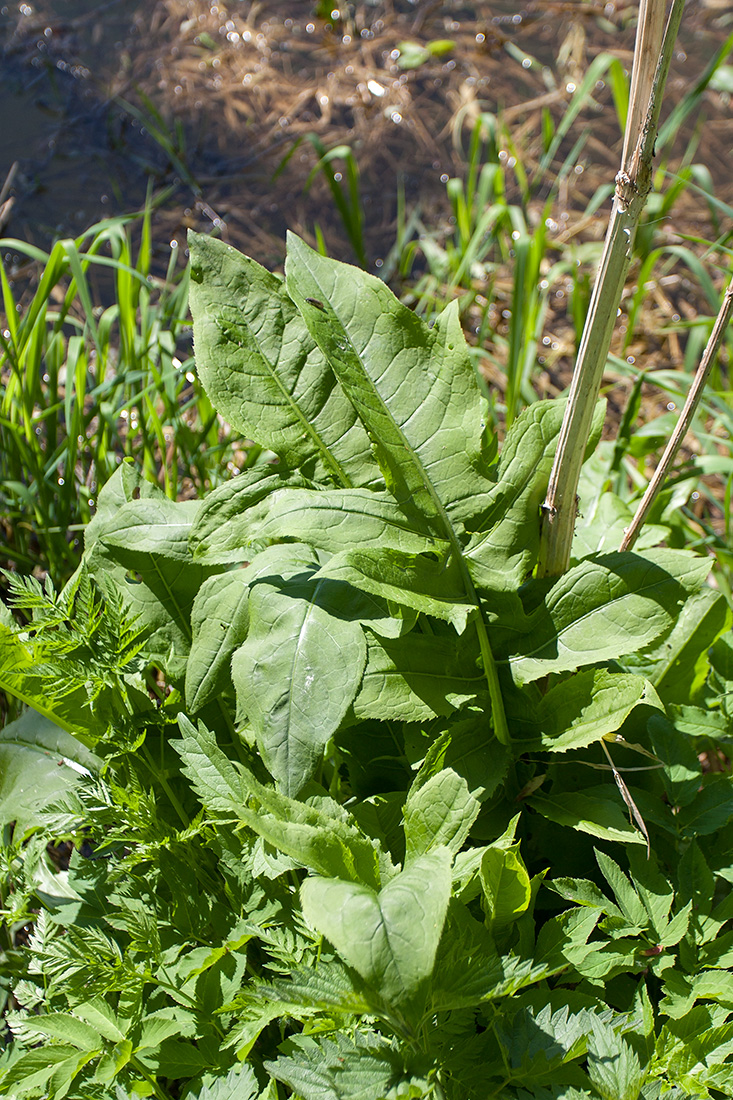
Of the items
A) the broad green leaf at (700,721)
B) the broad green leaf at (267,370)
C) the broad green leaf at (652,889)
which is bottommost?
the broad green leaf at (652,889)

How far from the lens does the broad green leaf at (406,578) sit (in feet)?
3.46

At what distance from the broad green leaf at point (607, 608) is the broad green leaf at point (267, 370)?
1.08ft

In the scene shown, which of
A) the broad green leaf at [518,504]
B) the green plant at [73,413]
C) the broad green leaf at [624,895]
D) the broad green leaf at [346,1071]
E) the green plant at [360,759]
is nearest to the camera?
the broad green leaf at [346,1071]

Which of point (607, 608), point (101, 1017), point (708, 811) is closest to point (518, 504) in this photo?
point (607, 608)

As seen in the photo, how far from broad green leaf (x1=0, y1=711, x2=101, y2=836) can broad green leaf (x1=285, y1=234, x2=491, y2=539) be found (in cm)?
66

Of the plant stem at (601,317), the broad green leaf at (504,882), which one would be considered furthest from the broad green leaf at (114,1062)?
the plant stem at (601,317)

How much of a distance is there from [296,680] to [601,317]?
1.95 ft

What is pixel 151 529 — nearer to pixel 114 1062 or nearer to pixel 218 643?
pixel 218 643

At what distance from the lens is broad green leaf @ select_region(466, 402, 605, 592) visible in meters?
1.23

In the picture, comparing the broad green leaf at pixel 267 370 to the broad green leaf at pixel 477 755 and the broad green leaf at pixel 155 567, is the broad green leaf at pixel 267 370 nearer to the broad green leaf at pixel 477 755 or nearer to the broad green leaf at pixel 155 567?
the broad green leaf at pixel 155 567

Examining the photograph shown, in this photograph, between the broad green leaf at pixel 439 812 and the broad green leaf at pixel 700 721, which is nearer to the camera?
the broad green leaf at pixel 439 812

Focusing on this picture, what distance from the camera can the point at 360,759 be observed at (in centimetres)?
136

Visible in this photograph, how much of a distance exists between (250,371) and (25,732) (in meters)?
0.70

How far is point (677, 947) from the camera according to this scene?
119cm
